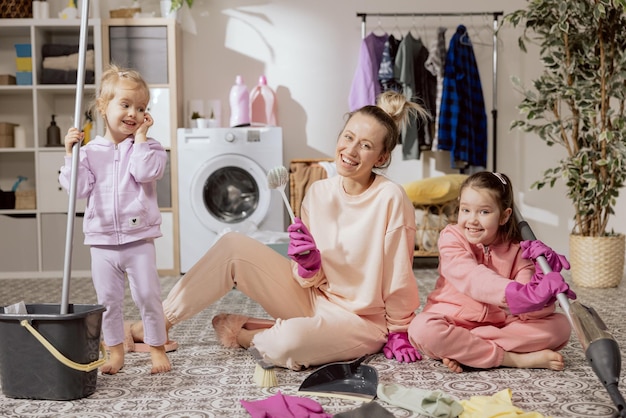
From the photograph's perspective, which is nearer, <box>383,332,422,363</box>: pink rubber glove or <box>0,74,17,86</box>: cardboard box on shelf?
<box>383,332,422,363</box>: pink rubber glove

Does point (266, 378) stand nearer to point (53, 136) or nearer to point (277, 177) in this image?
point (277, 177)

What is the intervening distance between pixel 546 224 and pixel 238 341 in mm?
3094

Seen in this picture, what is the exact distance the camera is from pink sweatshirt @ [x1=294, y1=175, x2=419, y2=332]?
206 cm

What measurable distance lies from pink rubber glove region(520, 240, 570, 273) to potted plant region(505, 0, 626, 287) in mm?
1655

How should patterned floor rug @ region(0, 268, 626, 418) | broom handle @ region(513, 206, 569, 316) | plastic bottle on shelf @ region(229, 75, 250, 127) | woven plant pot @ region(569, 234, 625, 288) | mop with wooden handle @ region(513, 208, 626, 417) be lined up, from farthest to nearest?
1. plastic bottle on shelf @ region(229, 75, 250, 127)
2. woven plant pot @ region(569, 234, 625, 288)
3. broom handle @ region(513, 206, 569, 316)
4. patterned floor rug @ region(0, 268, 626, 418)
5. mop with wooden handle @ region(513, 208, 626, 417)

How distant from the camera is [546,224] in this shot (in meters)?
4.77

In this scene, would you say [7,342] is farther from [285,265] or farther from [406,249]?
[406,249]

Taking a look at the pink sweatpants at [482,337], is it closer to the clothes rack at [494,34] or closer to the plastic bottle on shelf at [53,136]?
the clothes rack at [494,34]

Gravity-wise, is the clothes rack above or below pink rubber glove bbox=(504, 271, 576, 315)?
above

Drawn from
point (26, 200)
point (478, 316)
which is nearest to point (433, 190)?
point (478, 316)

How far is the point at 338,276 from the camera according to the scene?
209 cm

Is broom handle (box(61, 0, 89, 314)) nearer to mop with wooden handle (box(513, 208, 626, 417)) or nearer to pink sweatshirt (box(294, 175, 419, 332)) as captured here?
pink sweatshirt (box(294, 175, 419, 332))

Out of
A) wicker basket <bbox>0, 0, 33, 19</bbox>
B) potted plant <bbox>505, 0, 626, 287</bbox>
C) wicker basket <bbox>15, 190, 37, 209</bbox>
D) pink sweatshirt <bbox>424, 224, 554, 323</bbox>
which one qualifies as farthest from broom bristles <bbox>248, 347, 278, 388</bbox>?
wicker basket <bbox>0, 0, 33, 19</bbox>

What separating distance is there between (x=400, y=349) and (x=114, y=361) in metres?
0.82
